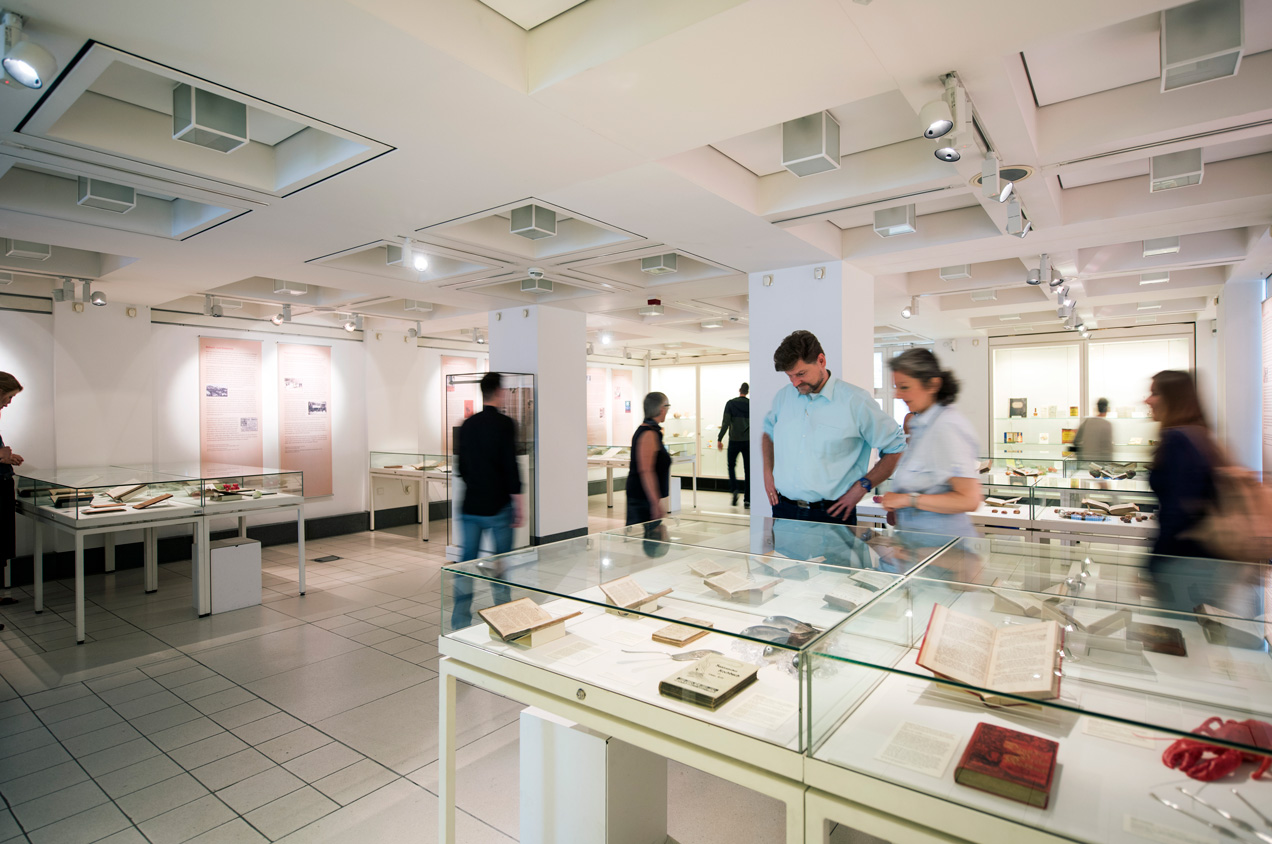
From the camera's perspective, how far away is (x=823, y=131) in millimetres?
3240

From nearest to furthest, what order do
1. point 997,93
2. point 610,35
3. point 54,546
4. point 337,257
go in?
point 610,35
point 997,93
point 337,257
point 54,546

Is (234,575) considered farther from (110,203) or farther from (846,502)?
(846,502)

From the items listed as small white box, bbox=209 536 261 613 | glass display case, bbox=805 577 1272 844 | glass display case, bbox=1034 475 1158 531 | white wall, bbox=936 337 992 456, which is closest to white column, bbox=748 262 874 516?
glass display case, bbox=1034 475 1158 531

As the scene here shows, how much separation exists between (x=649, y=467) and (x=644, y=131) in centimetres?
227

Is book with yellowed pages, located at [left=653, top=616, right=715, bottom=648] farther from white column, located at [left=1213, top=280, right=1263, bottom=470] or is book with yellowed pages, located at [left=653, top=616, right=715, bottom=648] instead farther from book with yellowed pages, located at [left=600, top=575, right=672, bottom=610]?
white column, located at [left=1213, top=280, right=1263, bottom=470]

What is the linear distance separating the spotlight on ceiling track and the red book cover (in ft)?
18.8

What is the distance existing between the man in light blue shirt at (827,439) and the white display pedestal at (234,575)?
4846 mm

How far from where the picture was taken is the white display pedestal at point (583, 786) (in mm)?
2098

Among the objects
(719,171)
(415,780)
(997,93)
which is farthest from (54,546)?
(997,93)

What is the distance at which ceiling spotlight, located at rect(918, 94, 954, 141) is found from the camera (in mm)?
2469

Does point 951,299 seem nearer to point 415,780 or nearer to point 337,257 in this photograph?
point 337,257

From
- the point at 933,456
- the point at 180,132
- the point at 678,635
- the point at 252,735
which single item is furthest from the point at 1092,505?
the point at 180,132

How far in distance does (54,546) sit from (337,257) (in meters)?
4.92

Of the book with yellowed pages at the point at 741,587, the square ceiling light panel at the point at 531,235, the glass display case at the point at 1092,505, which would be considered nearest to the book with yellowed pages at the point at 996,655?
the book with yellowed pages at the point at 741,587
